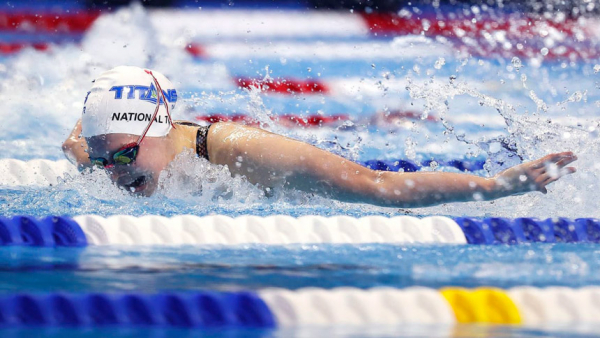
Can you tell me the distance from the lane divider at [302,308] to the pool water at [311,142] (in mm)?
58

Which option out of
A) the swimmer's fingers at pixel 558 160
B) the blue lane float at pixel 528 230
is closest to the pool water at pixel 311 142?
the blue lane float at pixel 528 230

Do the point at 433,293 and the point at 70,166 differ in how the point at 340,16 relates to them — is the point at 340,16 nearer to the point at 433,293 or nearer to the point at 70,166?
the point at 70,166

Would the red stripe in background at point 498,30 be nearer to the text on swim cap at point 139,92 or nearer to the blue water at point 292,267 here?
the text on swim cap at point 139,92

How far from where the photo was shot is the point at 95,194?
120 inches

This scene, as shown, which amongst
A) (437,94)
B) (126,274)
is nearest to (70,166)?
(437,94)

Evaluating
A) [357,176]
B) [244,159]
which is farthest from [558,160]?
[244,159]

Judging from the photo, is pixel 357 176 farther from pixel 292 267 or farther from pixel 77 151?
pixel 77 151

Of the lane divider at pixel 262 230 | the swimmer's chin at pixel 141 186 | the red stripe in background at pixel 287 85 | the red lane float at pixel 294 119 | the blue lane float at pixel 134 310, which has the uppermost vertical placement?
the red stripe in background at pixel 287 85

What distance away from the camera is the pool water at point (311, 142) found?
1931 millimetres

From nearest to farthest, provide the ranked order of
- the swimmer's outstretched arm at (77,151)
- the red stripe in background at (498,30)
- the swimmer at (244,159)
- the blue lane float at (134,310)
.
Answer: the blue lane float at (134,310) → the swimmer at (244,159) → the swimmer's outstretched arm at (77,151) → the red stripe in background at (498,30)

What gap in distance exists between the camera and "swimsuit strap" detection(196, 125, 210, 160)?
284 centimetres

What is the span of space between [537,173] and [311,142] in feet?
5.85

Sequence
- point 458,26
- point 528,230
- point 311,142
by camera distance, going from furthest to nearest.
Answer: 1. point 458,26
2. point 311,142
3. point 528,230

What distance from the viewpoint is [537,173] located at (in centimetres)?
247
